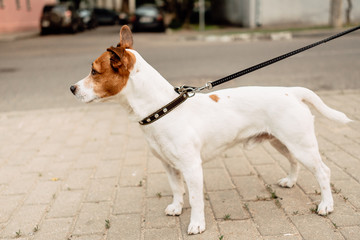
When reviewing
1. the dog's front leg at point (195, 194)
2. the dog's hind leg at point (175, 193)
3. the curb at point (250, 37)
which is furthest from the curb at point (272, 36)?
the dog's front leg at point (195, 194)

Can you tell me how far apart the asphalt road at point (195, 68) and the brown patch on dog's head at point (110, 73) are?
183 inches

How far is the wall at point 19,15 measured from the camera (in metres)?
25.8

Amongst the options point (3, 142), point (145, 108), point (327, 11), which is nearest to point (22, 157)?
point (3, 142)

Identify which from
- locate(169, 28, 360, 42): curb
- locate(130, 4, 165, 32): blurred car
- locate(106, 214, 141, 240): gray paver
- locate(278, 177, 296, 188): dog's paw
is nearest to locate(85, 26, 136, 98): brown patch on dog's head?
locate(106, 214, 141, 240): gray paver

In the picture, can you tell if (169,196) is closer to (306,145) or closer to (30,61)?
(306,145)

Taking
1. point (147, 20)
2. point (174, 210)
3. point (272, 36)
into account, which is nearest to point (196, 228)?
point (174, 210)

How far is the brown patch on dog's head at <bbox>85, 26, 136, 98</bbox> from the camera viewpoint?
2816 millimetres

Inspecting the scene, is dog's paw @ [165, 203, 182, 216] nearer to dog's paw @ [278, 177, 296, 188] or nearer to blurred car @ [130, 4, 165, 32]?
dog's paw @ [278, 177, 296, 188]

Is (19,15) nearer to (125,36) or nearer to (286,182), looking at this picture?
(125,36)

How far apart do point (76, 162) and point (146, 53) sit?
29.4ft

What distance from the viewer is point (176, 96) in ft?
10.2

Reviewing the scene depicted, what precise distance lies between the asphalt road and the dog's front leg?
16.0 ft

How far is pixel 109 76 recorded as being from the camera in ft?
9.45

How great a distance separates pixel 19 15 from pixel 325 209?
29636 millimetres
